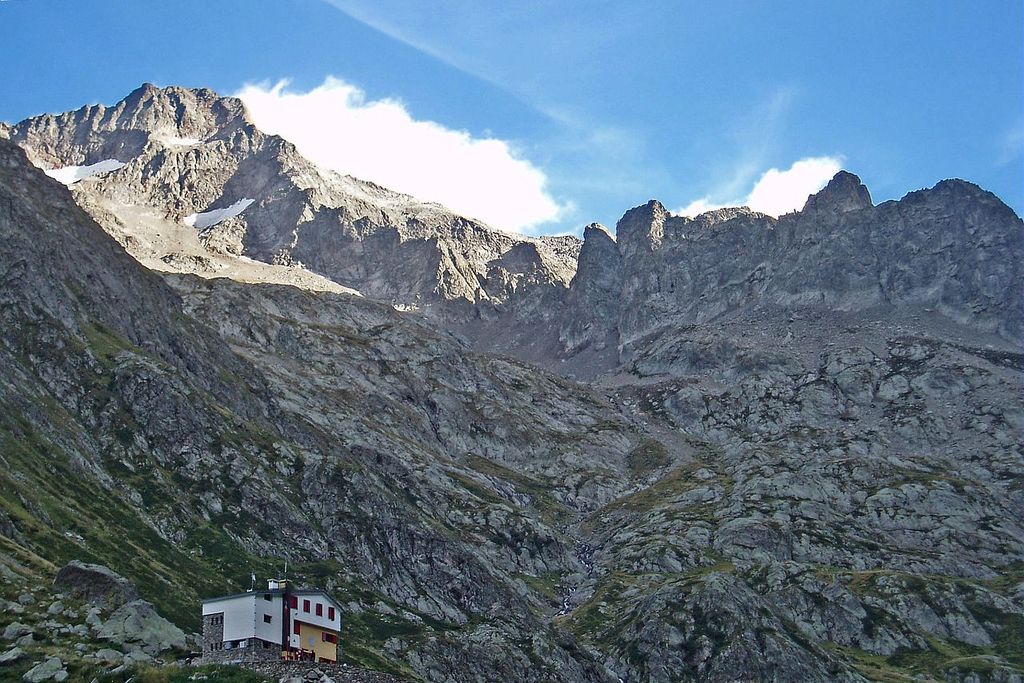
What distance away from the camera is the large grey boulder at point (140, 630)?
8688cm

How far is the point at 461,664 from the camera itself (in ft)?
554

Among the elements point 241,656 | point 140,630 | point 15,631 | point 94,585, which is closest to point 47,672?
point 15,631

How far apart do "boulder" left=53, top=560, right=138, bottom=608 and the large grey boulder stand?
462 centimetres

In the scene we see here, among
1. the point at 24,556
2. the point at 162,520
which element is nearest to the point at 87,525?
the point at 162,520

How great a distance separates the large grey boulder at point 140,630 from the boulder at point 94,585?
15.2ft

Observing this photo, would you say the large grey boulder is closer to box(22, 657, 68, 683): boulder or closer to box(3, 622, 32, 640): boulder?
box(3, 622, 32, 640): boulder

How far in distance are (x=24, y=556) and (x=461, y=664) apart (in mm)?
74287

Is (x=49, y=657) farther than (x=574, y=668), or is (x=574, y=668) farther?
(x=574, y=668)

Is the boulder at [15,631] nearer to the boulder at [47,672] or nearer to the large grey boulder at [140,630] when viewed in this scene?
the large grey boulder at [140,630]

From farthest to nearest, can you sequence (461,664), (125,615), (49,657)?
(461,664) < (125,615) < (49,657)

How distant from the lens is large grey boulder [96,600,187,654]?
3420 inches

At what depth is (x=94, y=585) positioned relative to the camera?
337 feet

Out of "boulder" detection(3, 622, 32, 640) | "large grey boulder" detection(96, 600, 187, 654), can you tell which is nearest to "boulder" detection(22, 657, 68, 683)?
"boulder" detection(3, 622, 32, 640)

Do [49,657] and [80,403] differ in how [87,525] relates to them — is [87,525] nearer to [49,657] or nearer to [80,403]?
[80,403]
